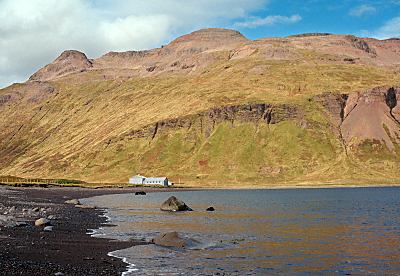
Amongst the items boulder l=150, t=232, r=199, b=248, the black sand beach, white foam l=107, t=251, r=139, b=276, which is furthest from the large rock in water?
white foam l=107, t=251, r=139, b=276

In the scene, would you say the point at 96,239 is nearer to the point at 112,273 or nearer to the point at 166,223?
the point at 112,273

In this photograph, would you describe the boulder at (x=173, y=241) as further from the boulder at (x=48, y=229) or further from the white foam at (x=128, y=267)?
the boulder at (x=48, y=229)

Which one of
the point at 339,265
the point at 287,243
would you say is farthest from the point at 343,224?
the point at 339,265

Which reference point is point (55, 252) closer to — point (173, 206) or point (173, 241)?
point (173, 241)

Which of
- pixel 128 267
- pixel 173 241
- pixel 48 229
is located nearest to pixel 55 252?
pixel 128 267

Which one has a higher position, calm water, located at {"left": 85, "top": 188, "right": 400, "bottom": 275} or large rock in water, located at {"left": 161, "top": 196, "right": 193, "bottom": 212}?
large rock in water, located at {"left": 161, "top": 196, "right": 193, "bottom": 212}

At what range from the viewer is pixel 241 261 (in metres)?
32.3

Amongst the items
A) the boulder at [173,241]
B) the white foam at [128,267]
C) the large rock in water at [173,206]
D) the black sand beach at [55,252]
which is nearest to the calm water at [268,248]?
the white foam at [128,267]

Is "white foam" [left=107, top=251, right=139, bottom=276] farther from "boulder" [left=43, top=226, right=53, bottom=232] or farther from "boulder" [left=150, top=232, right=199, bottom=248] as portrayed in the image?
"boulder" [left=43, top=226, right=53, bottom=232]

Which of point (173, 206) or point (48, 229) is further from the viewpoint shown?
point (173, 206)

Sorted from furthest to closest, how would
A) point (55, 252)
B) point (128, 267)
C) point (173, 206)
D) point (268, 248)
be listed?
point (173, 206) < point (268, 248) < point (55, 252) < point (128, 267)

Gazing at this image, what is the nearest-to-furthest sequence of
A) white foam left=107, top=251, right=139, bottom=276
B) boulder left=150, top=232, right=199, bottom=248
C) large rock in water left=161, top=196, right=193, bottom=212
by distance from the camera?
1. white foam left=107, top=251, right=139, bottom=276
2. boulder left=150, top=232, right=199, bottom=248
3. large rock in water left=161, top=196, right=193, bottom=212

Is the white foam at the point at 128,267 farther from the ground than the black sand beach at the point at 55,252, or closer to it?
closer to it

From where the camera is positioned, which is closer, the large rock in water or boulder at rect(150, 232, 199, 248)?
boulder at rect(150, 232, 199, 248)
